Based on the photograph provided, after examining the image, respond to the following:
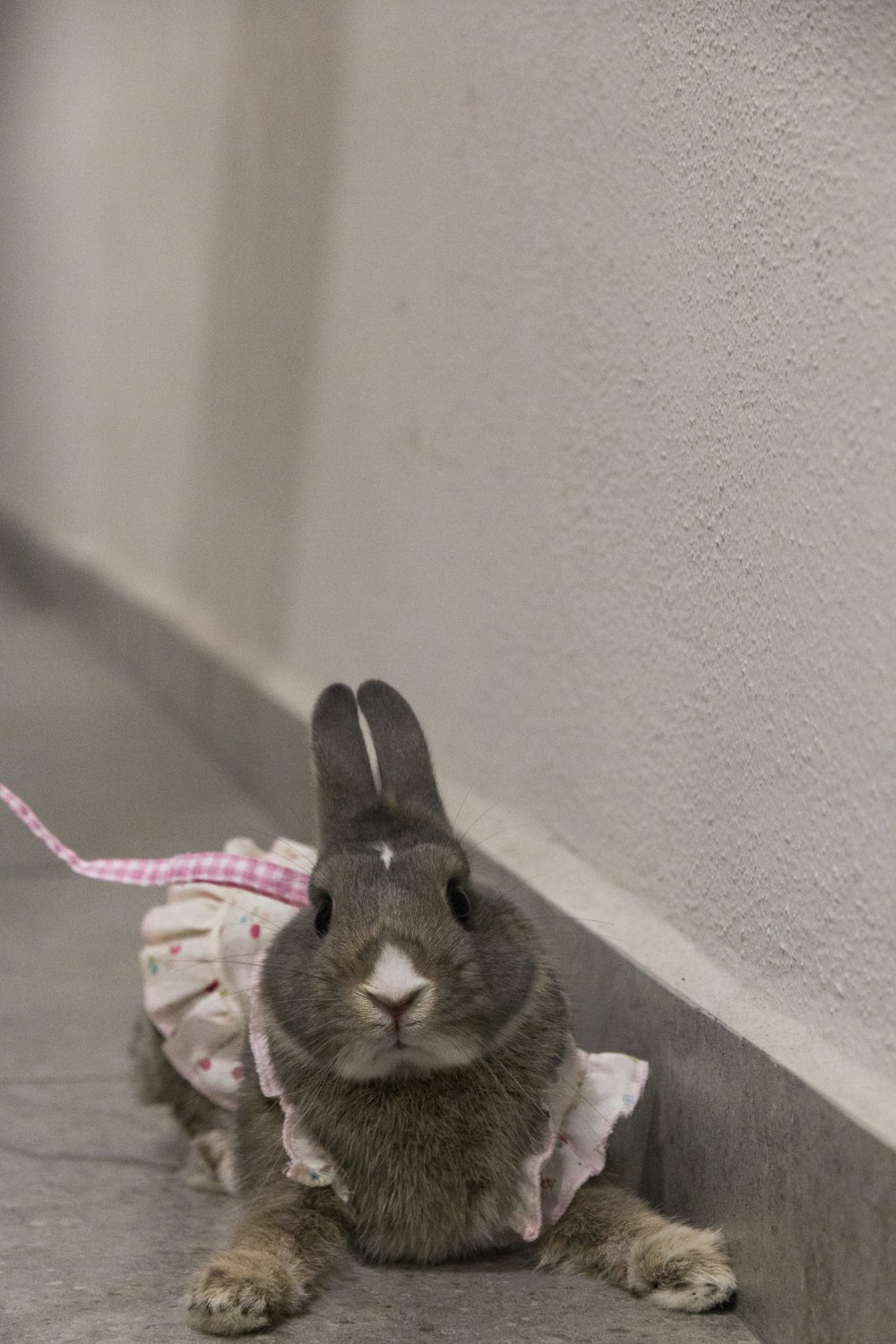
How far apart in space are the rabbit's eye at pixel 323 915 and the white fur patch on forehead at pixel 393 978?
0.56 ft

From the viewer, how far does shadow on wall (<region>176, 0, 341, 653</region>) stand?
5004mm

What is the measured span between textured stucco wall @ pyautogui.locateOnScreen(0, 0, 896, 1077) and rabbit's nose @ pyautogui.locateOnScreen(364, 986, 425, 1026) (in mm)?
487

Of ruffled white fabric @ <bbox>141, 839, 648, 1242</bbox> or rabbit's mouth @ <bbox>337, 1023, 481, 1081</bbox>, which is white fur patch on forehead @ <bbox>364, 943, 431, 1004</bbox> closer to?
rabbit's mouth @ <bbox>337, 1023, 481, 1081</bbox>

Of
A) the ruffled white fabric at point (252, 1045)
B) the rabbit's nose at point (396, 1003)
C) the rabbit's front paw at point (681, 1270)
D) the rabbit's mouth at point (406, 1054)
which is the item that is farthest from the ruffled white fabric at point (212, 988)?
the rabbit's front paw at point (681, 1270)

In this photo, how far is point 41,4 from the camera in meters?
8.84

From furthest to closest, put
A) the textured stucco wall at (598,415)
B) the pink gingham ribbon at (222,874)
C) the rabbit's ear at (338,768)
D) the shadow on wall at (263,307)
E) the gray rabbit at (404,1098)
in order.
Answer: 1. the shadow on wall at (263,307)
2. the pink gingham ribbon at (222,874)
3. the rabbit's ear at (338,768)
4. the gray rabbit at (404,1098)
5. the textured stucco wall at (598,415)

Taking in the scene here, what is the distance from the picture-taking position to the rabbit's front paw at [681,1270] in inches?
92.4

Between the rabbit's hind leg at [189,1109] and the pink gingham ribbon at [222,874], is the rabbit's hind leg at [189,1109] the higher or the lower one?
the lower one

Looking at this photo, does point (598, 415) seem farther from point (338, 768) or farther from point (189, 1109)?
point (189, 1109)

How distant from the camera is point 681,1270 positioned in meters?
2.36

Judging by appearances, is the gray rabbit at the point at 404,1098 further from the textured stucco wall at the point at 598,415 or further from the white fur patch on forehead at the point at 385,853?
the textured stucco wall at the point at 598,415

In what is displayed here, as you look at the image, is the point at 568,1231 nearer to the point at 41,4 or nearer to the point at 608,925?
the point at 608,925

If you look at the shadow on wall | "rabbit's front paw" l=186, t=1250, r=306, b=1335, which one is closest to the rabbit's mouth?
"rabbit's front paw" l=186, t=1250, r=306, b=1335

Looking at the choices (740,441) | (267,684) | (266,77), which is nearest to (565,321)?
(740,441)
